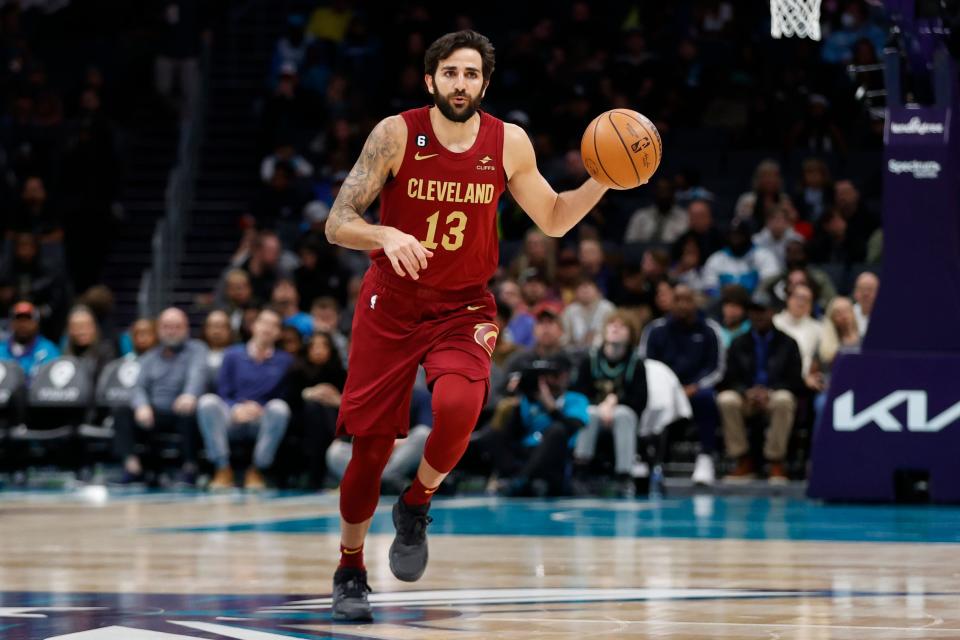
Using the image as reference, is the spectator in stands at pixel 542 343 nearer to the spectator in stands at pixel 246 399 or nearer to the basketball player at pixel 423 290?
the spectator in stands at pixel 246 399

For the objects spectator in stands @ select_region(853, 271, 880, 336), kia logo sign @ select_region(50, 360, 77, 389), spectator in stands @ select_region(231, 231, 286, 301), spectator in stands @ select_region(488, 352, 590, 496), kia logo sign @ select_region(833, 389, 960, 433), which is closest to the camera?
kia logo sign @ select_region(833, 389, 960, 433)

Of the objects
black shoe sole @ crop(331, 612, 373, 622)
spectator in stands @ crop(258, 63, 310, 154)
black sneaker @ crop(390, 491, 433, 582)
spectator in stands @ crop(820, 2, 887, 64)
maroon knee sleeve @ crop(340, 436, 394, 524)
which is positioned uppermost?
spectator in stands @ crop(820, 2, 887, 64)

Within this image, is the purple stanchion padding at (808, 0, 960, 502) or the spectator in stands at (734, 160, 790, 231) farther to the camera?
the spectator in stands at (734, 160, 790, 231)

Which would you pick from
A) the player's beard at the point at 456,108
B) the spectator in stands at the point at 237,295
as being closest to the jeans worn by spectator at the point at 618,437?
the spectator in stands at the point at 237,295

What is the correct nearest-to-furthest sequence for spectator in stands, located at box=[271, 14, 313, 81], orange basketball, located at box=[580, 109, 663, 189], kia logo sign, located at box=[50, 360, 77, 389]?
orange basketball, located at box=[580, 109, 663, 189] < kia logo sign, located at box=[50, 360, 77, 389] < spectator in stands, located at box=[271, 14, 313, 81]

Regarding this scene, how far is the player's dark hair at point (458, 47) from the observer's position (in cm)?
600

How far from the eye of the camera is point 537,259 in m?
15.7

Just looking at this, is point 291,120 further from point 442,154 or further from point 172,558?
point 442,154

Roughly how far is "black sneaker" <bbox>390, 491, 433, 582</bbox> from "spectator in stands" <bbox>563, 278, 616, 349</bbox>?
28.0 ft

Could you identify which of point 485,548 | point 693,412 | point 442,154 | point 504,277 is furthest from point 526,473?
point 442,154

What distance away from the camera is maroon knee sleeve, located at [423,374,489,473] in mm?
5820

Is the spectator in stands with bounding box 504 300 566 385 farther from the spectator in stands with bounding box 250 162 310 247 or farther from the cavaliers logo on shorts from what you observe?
the cavaliers logo on shorts

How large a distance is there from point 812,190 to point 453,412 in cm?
1094

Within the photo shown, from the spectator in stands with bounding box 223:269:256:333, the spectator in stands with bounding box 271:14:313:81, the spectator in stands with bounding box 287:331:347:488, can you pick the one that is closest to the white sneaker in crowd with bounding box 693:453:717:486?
the spectator in stands with bounding box 287:331:347:488
